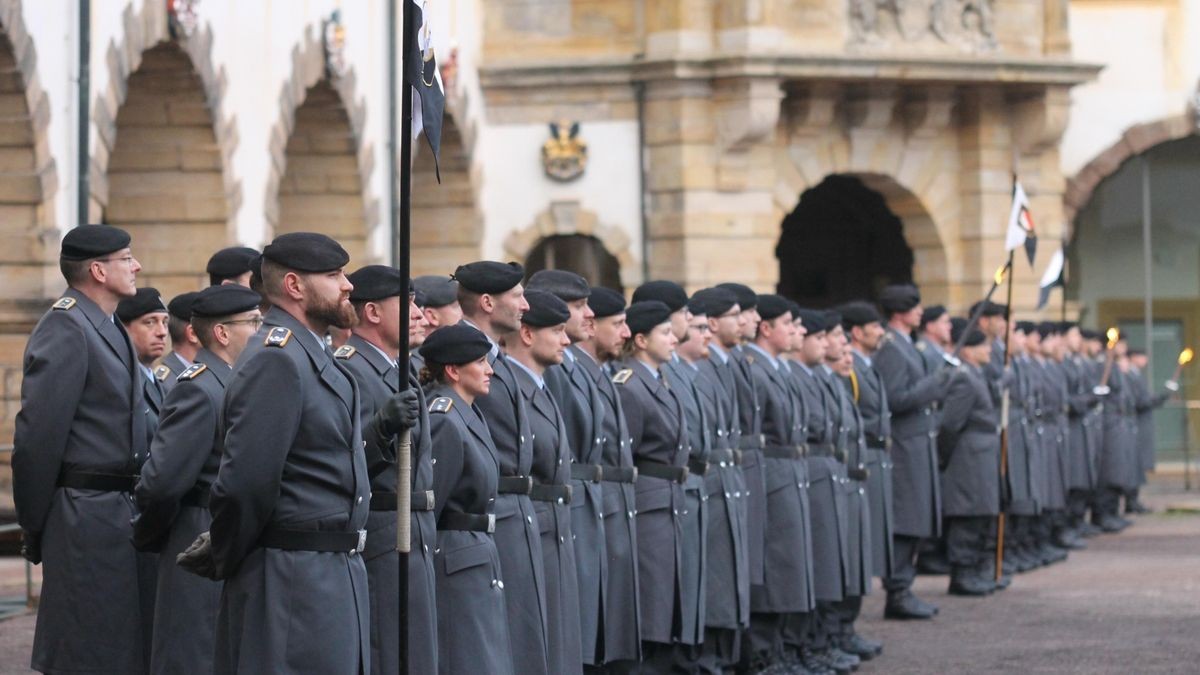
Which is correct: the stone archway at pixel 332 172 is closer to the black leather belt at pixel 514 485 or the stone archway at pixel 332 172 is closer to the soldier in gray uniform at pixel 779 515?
the soldier in gray uniform at pixel 779 515

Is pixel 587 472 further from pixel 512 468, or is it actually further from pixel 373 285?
pixel 373 285

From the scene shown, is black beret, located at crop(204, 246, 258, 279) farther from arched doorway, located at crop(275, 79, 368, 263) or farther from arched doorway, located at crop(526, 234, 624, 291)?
arched doorway, located at crop(526, 234, 624, 291)

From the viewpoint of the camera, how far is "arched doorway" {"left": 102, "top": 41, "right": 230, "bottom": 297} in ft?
58.3

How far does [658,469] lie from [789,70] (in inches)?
567

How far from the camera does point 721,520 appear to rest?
11.4m

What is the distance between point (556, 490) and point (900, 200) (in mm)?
18336

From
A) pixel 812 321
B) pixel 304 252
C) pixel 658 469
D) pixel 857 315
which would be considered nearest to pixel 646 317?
pixel 658 469

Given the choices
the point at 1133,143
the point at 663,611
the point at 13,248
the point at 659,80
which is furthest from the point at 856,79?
the point at 663,611

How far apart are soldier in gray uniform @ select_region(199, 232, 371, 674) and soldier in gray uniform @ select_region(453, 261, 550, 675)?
1.42 m

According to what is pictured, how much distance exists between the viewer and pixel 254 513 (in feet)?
22.3

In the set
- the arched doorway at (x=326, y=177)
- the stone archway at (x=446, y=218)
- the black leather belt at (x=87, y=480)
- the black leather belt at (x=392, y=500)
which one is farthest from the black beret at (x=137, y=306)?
the stone archway at (x=446, y=218)

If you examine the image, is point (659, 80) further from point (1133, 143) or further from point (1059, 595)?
point (1059, 595)

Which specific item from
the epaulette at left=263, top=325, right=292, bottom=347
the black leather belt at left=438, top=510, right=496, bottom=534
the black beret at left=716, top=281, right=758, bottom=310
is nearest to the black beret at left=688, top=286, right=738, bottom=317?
the black beret at left=716, top=281, right=758, bottom=310

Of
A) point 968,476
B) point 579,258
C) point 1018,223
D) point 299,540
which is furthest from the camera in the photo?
point 579,258
